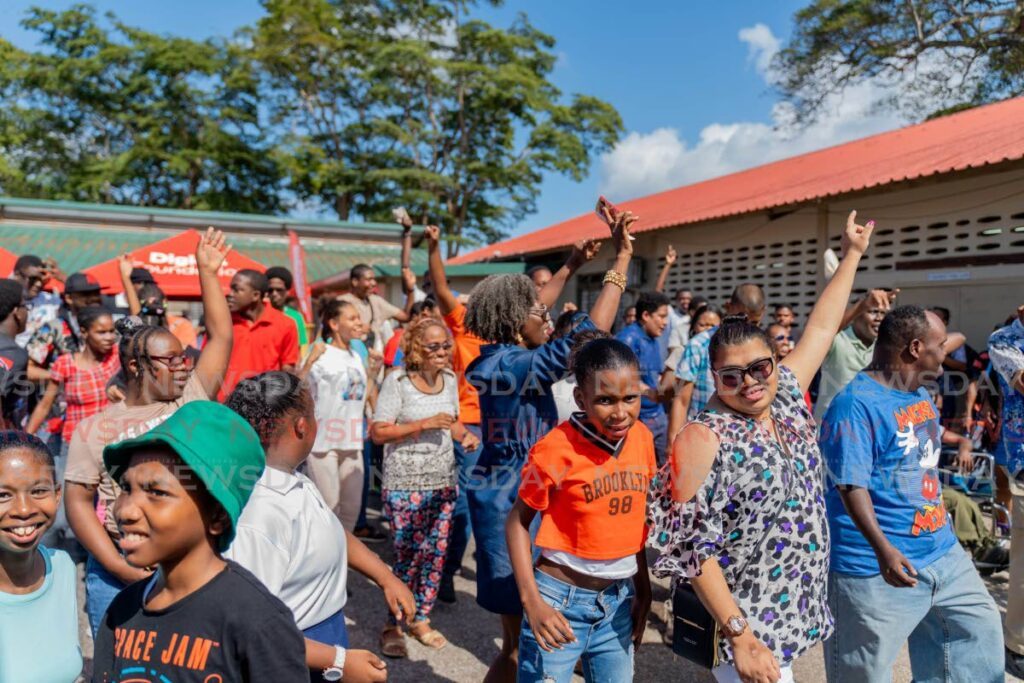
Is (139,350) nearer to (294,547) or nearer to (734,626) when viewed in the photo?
(294,547)

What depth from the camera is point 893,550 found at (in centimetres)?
254

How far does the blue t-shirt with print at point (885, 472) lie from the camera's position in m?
2.68

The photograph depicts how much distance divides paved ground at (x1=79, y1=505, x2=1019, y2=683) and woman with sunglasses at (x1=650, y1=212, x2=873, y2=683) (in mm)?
1735

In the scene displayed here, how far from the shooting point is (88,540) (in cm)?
238

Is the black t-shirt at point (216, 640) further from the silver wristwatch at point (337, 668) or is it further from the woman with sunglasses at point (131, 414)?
the woman with sunglasses at point (131, 414)

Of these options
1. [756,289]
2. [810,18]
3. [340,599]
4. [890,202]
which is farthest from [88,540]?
[810,18]

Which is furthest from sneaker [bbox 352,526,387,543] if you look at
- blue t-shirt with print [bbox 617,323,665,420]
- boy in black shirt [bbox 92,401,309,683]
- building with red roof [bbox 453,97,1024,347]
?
boy in black shirt [bbox 92,401,309,683]

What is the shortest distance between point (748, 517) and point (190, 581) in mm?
1555

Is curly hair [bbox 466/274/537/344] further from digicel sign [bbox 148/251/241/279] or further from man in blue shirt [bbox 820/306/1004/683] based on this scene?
digicel sign [bbox 148/251/241/279]

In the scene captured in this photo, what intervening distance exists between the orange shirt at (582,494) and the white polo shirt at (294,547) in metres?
0.65

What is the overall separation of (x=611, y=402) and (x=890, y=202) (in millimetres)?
8058

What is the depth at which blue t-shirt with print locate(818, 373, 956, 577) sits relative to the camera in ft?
8.78

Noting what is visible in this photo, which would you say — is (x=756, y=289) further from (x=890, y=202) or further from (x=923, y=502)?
(x=890, y=202)

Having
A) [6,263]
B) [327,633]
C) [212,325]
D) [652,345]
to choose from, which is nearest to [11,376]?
Answer: [212,325]
